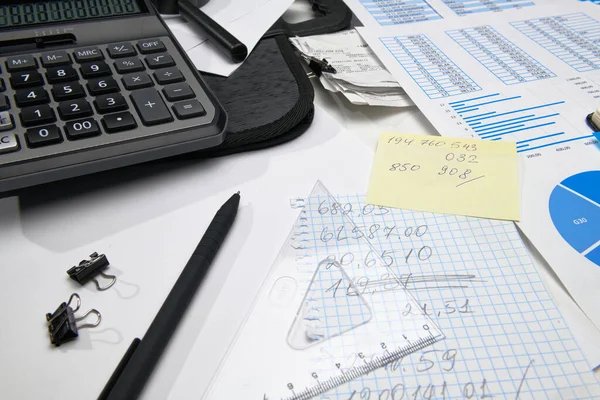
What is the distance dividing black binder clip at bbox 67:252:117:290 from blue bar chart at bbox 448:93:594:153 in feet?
1.19

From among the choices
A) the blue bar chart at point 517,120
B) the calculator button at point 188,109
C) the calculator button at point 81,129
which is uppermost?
the calculator button at point 81,129

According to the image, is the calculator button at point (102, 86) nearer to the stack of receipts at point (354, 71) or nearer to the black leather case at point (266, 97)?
the black leather case at point (266, 97)

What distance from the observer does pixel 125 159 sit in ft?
1.25

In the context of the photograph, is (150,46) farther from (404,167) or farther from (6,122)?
(404,167)

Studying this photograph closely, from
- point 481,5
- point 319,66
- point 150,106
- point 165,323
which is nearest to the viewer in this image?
point 165,323

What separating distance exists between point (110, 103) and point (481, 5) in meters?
0.55

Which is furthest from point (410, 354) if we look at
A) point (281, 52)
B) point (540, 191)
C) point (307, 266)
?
point (281, 52)

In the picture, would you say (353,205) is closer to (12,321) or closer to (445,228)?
(445,228)

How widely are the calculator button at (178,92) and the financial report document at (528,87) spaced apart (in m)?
0.24

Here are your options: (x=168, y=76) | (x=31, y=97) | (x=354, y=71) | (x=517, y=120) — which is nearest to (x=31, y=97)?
(x=31, y=97)

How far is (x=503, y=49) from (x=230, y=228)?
Result: 1.40 feet

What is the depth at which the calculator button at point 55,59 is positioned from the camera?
0.43 meters

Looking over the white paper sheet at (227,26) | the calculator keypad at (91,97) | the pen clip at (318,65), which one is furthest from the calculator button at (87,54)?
the pen clip at (318,65)

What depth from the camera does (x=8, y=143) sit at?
0.36 metres
